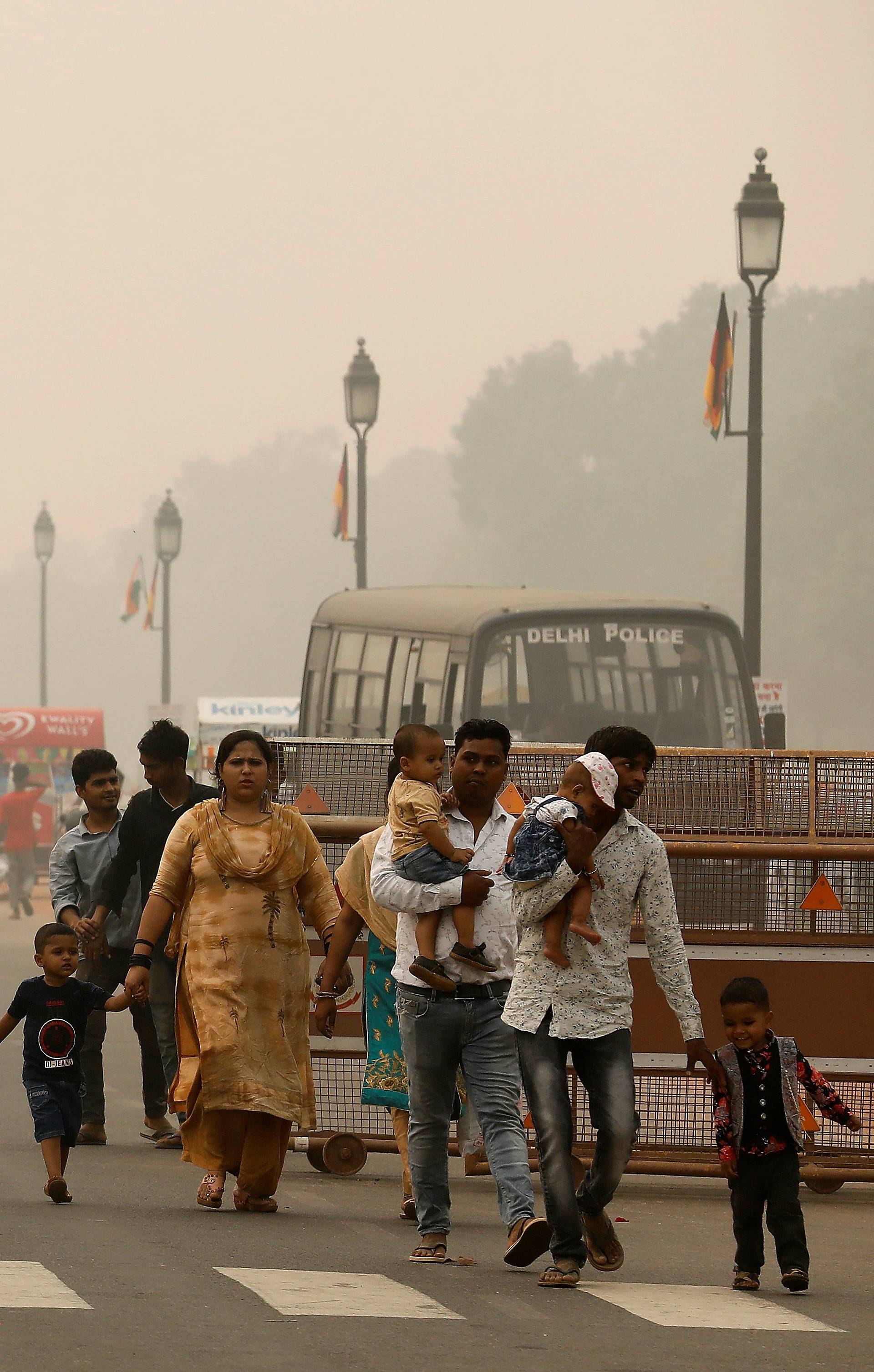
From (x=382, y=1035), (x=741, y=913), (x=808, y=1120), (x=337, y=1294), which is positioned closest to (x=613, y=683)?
(x=741, y=913)

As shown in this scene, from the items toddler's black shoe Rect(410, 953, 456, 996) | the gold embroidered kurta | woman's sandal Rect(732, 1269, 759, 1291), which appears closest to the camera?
woman's sandal Rect(732, 1269, 759, 1291)

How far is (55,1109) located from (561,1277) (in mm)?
2348

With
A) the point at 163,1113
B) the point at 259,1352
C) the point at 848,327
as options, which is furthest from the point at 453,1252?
the point at 848,327

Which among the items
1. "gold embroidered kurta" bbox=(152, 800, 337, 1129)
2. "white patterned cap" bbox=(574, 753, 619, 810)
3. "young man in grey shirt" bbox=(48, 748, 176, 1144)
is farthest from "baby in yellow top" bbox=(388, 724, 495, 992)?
"young man in grey shirt" bbox=(48, 748, 176, 1144)

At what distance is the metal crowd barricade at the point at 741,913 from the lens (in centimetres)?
932

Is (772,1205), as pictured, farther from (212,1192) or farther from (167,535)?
(167,535)

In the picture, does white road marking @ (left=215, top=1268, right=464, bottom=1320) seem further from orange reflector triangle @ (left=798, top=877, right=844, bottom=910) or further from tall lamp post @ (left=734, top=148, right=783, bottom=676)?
tall lamp post @ (left=734, top=148, right=783, bottom=676)

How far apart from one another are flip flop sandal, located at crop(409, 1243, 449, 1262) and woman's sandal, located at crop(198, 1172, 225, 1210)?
3.90ft

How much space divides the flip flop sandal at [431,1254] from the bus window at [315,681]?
19487mm

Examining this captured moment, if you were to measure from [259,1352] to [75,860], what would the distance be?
4944 millimetres

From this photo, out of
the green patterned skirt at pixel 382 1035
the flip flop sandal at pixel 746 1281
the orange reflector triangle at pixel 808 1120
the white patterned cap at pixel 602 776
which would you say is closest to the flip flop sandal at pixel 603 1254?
the flip flop sandal at pixel 746 1281

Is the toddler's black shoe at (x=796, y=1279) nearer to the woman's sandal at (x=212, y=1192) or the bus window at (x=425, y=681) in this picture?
the woman's sandal at (x=212, y=1192)

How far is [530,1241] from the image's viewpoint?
6.95 m

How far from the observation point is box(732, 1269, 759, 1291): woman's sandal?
7109 mm
